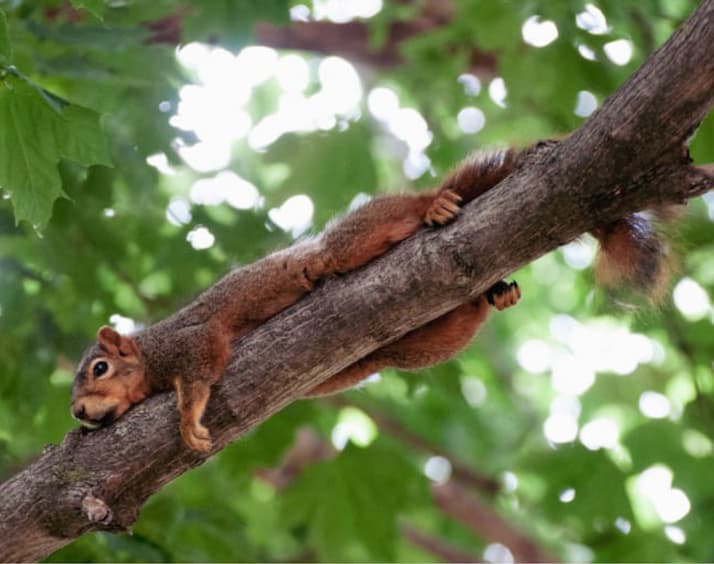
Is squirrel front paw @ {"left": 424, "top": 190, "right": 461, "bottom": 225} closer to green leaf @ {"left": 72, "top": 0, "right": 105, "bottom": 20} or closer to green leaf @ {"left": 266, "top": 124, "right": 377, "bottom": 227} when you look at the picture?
green leaf @ {"left": 72, "top": 0, "right": 105, "bottom": 20}

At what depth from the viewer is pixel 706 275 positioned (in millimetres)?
5066

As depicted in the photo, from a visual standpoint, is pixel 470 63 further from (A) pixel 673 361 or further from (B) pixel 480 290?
(B) pixel 480 290

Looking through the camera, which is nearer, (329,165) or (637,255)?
(637,255)

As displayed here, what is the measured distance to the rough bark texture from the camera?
2.36m

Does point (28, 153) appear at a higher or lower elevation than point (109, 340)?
higher

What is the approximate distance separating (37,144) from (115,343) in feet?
2.32

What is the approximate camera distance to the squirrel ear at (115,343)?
10.6ft

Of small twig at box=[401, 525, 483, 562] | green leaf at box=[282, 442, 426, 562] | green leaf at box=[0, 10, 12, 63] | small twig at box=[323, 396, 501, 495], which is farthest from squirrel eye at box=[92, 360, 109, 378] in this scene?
small twig at box=[401, 525, 483, 562]

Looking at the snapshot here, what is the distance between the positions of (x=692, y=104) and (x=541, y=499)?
2744mm

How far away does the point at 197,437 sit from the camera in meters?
2.63

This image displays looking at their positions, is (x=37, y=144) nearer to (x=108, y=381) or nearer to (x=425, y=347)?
(x=108, y=381)

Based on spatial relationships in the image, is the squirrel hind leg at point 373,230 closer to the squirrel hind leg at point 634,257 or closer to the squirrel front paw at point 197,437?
the squirrel hind leg at point 634,257

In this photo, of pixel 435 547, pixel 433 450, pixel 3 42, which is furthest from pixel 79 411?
pixel 435 547

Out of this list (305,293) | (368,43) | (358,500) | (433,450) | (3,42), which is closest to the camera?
(3,42)
